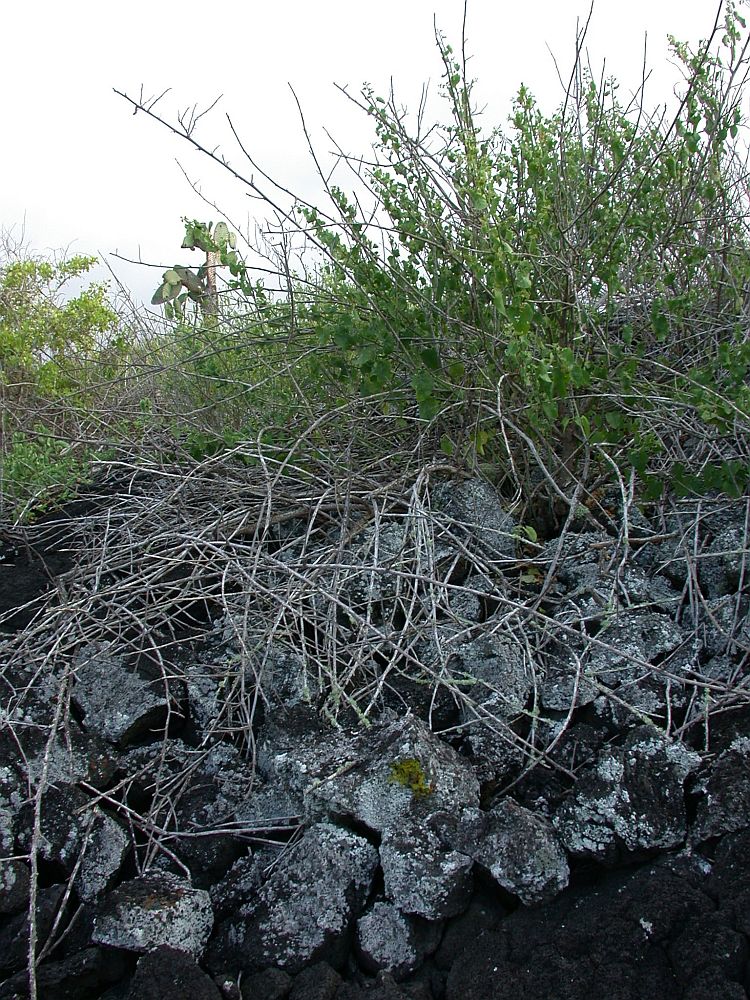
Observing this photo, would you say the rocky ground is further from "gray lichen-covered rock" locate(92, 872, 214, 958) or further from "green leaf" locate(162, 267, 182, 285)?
"green leaf" locate(162, 267, 182, 285)

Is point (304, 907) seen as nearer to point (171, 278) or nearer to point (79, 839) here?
point (79, 839)

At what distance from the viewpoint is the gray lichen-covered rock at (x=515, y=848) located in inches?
66.9

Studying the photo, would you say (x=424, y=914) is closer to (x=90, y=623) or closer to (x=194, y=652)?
(x=194, y=652)

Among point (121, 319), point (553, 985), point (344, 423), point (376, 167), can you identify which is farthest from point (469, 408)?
point (121, 319)

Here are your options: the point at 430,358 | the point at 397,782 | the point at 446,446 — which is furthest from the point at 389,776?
the point at 430,358

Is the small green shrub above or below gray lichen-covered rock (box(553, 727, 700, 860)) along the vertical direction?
above

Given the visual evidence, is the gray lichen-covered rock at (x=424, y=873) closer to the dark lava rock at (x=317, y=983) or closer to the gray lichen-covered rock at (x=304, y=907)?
the gray lichen-covered rock at (x=304, y=907)

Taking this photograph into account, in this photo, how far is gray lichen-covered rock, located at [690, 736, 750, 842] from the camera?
173 cm

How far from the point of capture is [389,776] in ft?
6.14

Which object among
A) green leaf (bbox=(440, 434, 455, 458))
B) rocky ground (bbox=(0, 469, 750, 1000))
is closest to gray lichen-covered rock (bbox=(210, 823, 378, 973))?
rocky ground (bbox=(0, 469, 750, 1000))

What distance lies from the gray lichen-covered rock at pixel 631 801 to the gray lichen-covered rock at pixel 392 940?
1.09ft

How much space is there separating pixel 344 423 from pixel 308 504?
350 mm

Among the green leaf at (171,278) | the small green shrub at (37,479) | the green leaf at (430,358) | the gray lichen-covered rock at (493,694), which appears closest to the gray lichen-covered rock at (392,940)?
the gray lichen-covered rock at (493,694)

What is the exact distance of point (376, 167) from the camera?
2.65m
